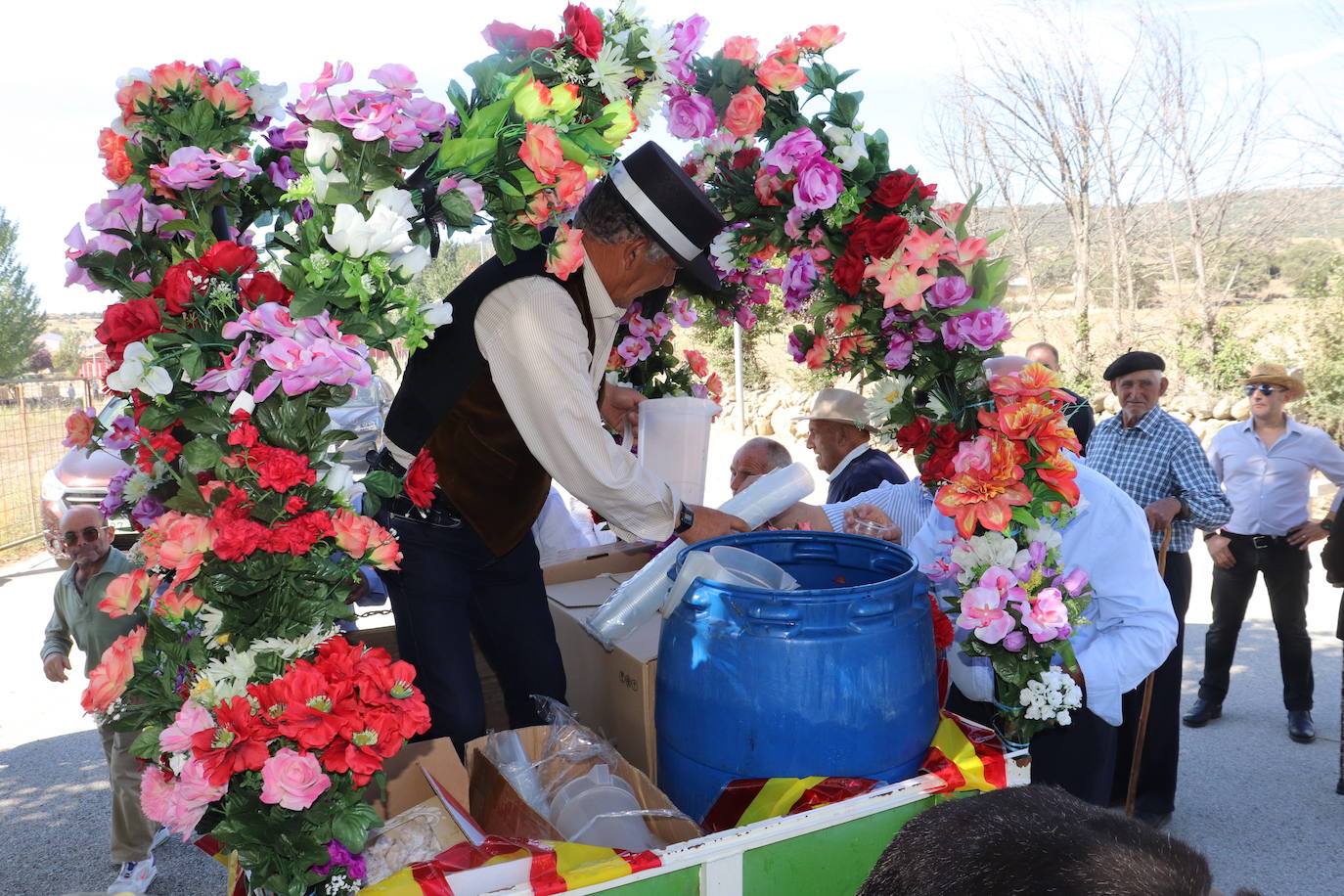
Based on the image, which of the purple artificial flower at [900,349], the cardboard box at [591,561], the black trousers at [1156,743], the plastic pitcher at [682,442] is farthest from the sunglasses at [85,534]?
the black trousers at [1156,743]

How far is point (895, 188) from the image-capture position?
2.19 m

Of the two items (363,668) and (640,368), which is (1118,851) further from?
(640,368)

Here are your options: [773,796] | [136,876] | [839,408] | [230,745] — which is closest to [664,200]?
[773,796]

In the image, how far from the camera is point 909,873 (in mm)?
767

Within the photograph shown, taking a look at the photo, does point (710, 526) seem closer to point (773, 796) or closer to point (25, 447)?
point (773, 796)

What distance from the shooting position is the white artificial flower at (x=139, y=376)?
151 cm

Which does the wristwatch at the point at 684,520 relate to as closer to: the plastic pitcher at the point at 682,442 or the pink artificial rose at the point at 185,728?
the plastic pitcher at the point at 682,442

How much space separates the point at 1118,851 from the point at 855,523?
8.74 ft

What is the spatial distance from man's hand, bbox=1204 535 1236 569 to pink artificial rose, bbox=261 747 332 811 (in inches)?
184

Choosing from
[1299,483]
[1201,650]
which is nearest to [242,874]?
[1299,483]

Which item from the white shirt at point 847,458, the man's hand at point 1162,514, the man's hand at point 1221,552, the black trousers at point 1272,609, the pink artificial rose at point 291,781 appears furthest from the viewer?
the man's hand at point 1221,552

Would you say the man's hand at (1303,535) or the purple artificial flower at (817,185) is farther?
the man's hand at (1303,535)

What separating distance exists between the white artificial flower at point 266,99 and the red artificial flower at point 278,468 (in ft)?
2.49

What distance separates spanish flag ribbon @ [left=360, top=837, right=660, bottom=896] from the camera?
1453 millimetres
